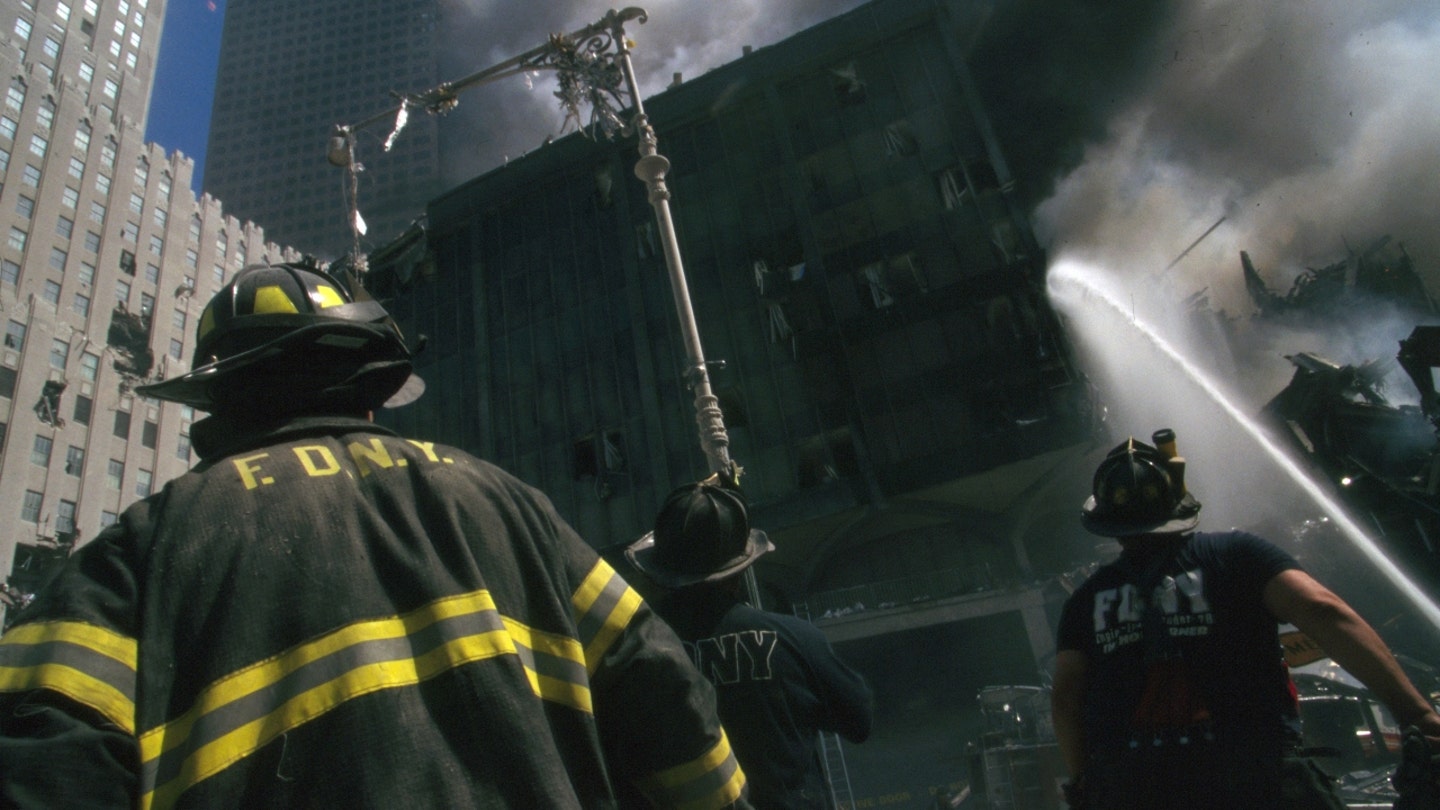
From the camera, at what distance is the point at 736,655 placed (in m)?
2.96

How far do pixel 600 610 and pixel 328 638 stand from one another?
1.65 feet

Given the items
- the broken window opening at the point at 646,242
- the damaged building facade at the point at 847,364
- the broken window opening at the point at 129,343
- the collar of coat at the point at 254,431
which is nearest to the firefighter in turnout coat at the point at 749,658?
the collar of coat at the point at 254,431

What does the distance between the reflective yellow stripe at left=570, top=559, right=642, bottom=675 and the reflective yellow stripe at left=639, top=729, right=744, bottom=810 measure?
24cm

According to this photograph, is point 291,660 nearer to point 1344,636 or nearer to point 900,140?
point 1344,636

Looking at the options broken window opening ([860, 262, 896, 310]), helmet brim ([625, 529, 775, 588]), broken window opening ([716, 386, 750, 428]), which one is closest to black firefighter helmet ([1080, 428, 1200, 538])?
helmet brim ([625, 529, 775, 588])

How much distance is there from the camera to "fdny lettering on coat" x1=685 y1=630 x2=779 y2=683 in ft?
9.60

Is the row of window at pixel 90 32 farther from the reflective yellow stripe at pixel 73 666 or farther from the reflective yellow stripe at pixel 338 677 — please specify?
the reflective yellow stripe at pixel 338 677

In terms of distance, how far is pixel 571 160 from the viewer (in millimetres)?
29969

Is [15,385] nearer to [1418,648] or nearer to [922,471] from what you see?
[922,471]

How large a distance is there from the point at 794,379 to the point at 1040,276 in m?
7.87

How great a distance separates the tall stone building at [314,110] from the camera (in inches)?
Answer: 3487

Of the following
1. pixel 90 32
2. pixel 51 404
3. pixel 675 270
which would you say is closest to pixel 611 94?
pixel 675 270

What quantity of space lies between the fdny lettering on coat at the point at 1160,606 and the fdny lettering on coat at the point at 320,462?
2750 mm

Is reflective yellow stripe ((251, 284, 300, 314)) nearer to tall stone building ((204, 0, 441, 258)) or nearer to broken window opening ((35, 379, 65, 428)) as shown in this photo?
broken window opening ((35, 379, 65, 428))
